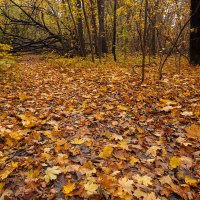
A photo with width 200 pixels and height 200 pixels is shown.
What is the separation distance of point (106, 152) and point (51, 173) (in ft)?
2.49

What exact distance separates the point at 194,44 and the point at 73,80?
4.95 m

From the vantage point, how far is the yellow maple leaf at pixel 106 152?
115 inches

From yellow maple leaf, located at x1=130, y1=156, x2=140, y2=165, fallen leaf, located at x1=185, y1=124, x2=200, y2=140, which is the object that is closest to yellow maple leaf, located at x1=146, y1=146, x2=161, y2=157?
yellow maple leaf, located at x1=130, y1=156, x2=140, y2=165

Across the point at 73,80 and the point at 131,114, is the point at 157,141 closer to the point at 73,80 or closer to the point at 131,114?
the point at 131,114

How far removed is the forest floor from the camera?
2365 millimetres

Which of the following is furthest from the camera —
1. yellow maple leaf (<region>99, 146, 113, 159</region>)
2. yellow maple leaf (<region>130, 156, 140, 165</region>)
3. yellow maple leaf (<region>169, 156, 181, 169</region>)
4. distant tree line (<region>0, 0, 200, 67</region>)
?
distant tree line (<region>0, 0, 200, 67</region>)

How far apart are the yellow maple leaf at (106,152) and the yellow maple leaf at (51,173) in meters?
0.60

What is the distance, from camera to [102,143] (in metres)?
3.25

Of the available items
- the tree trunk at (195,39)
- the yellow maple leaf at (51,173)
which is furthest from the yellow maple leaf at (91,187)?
the tree trunk at (195,39)

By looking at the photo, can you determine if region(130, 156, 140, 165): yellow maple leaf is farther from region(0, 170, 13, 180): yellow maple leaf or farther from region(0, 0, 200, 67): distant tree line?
region(0, 0, 200, 67): distant tree line

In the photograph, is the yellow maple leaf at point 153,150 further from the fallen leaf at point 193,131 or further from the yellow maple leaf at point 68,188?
the yellow maple leaf at point 68,188

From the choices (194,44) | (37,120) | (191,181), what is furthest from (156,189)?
(194,44)

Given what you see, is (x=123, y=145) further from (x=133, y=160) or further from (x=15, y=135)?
(x=15, y=135)

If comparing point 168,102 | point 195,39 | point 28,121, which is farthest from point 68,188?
point 195,39
